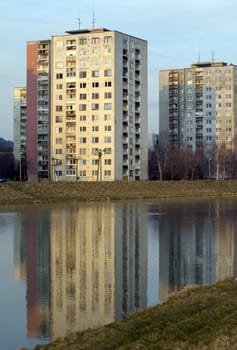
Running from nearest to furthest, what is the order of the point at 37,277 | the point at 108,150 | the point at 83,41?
the point at 37,277 < the point at 108,150 < the point at 83,41

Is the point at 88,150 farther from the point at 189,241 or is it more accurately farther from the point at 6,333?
the point at 6,333

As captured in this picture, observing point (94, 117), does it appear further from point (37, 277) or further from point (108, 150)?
point (37, 277)

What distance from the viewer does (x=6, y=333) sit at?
16.7 metres

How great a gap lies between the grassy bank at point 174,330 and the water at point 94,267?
1.25 meters

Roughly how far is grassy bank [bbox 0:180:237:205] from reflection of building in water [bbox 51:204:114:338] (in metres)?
34.4

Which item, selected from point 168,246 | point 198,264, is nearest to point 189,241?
point 168,246

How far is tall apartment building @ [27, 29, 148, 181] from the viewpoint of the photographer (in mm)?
120500

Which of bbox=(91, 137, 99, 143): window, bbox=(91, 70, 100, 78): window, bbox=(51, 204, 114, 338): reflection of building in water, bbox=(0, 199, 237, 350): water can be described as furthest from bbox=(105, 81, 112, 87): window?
bbox=(51, 204, 114, 338): reflection of building in water

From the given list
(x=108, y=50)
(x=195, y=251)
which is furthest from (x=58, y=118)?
(x=195, y=251)

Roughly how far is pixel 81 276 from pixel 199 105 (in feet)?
473

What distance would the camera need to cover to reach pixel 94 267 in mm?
27344

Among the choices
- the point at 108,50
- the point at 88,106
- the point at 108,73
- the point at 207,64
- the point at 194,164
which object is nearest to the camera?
the point at 108,50

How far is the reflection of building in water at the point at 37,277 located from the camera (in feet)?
57.6

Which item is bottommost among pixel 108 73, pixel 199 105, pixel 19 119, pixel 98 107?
pixel 98 107
